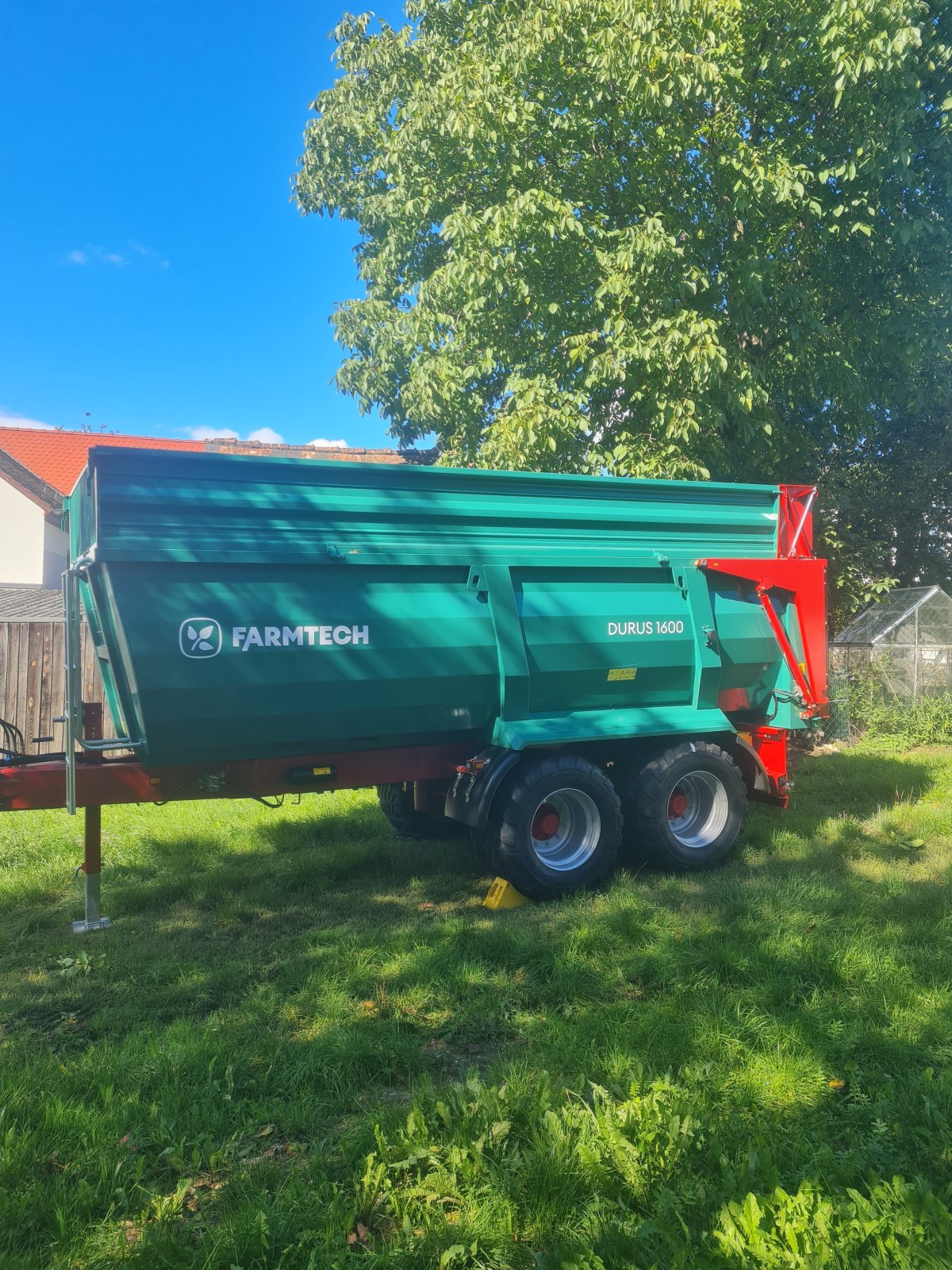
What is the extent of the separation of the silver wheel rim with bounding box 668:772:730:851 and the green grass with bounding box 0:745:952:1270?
1.70 ft

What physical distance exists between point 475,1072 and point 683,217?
9.38 m

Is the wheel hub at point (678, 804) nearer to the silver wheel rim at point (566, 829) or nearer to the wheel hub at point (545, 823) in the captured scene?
the silver wheel rim at point (566, 829)

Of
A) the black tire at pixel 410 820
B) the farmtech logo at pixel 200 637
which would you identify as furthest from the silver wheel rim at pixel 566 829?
the farmtech logo at pixel 200 637

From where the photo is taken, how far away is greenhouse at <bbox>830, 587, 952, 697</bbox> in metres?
12.5

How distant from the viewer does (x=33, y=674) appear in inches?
392

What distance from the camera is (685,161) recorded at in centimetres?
977

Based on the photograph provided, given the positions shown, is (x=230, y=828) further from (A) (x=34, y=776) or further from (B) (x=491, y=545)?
(B) (x=491, y=545)

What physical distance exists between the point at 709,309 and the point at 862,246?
205 centimetres

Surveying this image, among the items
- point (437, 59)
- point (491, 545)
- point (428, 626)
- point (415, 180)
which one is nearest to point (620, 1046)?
point (428, 626)

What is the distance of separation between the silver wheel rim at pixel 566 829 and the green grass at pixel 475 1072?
34 cm

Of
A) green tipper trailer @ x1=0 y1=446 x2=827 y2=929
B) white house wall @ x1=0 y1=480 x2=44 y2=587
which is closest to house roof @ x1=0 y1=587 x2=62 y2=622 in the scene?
green tipper trailer @ x1=0 y1=446 x2=827 y2=929

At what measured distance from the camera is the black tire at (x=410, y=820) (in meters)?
6.99

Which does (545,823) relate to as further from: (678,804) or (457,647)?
(457,647)

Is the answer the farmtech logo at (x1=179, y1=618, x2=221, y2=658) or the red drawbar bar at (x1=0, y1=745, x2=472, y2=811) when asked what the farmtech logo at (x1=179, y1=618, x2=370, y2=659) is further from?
the red drawbar bar at (x1=0, y1=745, x2=472, y2=811)
